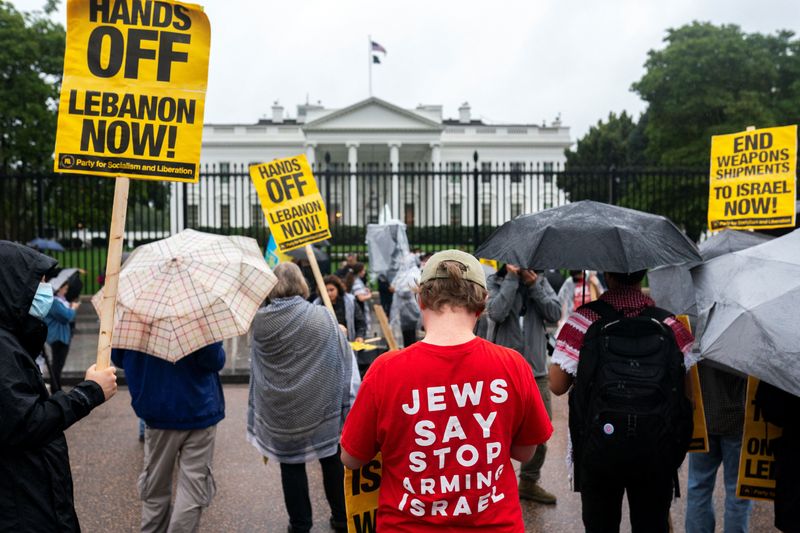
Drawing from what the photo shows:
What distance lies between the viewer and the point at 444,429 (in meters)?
1.98

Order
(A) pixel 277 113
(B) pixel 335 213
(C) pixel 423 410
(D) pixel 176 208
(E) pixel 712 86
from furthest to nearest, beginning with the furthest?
(A) pixel 277 113, (E) pixel 712 86, (D) pixel 176 208, (B) pixel 335 213, (C) pixel 423 410

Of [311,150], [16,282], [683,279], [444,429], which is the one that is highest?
[311,150]

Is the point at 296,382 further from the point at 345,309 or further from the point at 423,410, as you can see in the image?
the point at 345,309

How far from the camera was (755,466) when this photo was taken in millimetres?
3227

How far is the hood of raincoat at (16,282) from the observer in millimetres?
2111

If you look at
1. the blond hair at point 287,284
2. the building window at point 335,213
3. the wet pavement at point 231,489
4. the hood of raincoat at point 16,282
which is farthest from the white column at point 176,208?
the hood of raincoat at point 16,282

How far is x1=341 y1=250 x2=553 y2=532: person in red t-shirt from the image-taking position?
1.98m

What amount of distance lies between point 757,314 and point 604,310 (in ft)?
2.04

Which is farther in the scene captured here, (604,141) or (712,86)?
(604,141)

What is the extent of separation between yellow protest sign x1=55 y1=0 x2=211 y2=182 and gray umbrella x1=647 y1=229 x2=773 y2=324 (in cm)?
243

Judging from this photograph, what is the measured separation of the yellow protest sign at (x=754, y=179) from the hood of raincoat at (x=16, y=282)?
5.07 metres

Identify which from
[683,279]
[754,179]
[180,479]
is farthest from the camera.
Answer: [754,179]

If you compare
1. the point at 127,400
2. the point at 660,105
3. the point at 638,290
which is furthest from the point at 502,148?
the point at 638,290

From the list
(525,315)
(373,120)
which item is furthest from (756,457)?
(373,120)
